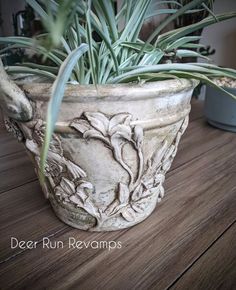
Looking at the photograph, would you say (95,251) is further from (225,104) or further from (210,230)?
(225,104)

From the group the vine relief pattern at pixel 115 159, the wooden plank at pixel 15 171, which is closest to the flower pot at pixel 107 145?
the vine relief pattern at pixel 115 159

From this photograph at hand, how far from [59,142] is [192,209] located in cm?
20

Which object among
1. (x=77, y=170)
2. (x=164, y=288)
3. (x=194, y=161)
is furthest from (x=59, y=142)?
(x=194, y=161)

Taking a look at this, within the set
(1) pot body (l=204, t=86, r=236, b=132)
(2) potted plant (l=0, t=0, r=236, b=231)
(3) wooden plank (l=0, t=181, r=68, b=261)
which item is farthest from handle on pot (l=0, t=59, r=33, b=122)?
(1) pot body (l=204, t=86, r=236, b=132)

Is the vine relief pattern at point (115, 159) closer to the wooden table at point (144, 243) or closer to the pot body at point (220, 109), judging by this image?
the wooden table at point (144, 243)

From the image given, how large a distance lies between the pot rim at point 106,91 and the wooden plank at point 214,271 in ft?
0.55

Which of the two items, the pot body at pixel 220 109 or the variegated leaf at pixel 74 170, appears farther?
the pot body at pixel 220 109

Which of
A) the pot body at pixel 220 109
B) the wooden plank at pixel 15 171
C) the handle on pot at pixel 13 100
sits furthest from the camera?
the pot body at pixel 220 109

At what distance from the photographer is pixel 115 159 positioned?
265 millimetres

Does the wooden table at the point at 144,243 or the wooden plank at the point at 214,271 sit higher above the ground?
the wooden plank at the point at 214,271

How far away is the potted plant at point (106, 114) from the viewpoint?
234 millimetres

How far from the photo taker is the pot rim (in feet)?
0.74

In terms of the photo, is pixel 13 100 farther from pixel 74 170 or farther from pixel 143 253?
pixel 143 253

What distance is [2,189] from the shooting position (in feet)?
1.30
